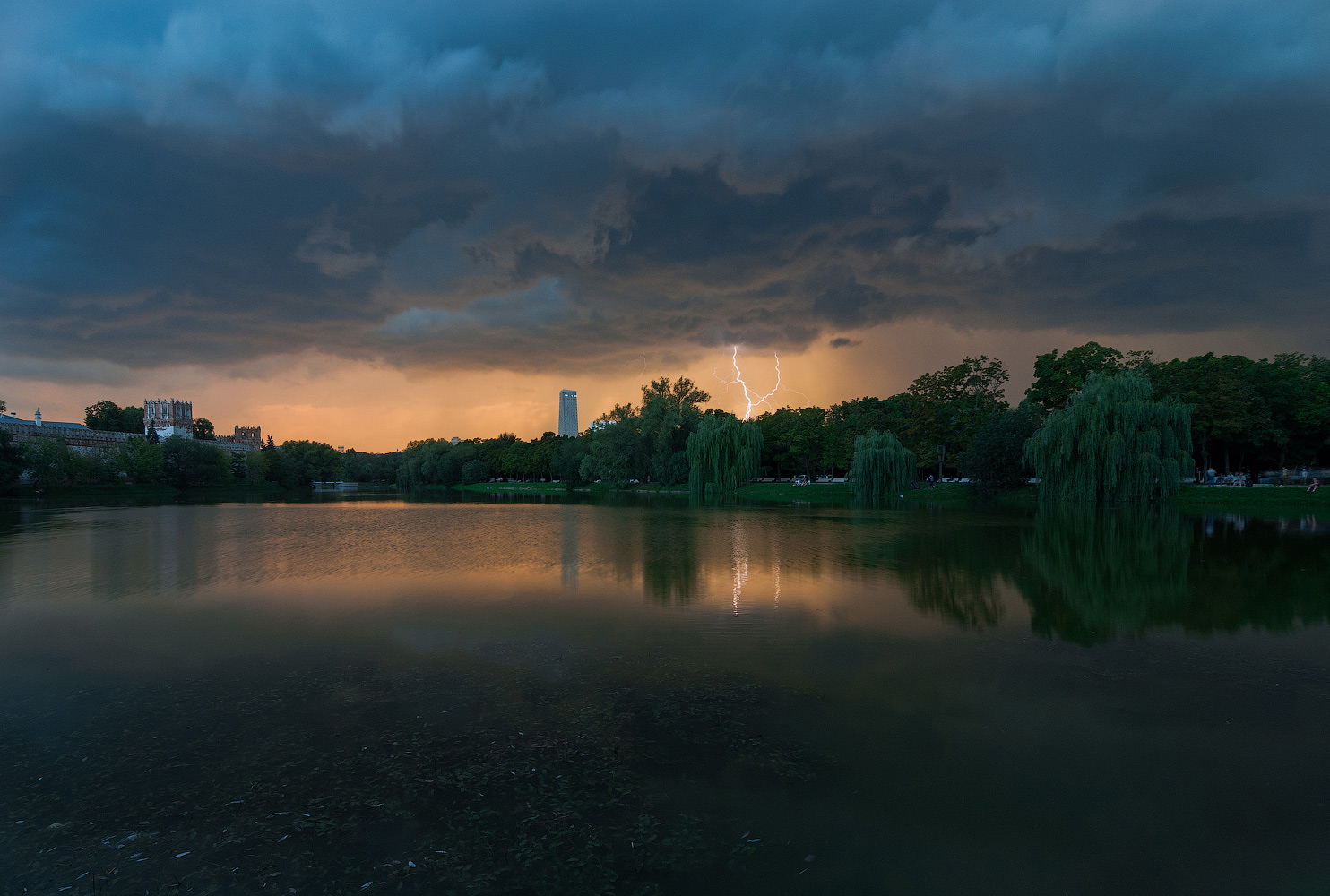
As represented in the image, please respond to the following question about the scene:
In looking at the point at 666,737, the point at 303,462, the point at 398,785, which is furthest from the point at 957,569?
the point at 303,462

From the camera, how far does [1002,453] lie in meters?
46.5

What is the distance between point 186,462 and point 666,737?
99.1 m

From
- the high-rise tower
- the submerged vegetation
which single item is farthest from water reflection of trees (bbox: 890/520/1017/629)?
the high-rise tower

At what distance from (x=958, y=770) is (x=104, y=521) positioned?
131 ft

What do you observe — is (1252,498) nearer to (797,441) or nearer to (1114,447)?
(1114,447)

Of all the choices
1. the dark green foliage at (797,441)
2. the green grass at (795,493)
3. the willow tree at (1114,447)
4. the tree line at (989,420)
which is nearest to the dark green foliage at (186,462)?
the tree line at (989,420)

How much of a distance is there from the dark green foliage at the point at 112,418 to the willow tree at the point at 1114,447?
16973 centimetres

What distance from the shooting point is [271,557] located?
→ 18422mm

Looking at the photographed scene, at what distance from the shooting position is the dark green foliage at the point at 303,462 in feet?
357

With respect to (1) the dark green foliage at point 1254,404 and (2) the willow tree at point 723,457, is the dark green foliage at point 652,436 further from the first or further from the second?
(1) the dark green foliage at point 1254,404

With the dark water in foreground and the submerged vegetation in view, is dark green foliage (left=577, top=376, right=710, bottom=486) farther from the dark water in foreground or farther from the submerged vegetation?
the submerged vegetation

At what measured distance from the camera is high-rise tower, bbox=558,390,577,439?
188 meters

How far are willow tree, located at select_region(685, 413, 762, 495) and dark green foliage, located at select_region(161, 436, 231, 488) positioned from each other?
67.0m

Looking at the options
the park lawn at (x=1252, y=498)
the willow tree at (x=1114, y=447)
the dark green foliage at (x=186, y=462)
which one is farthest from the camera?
the dark green foliage at (x=186, y=462)
